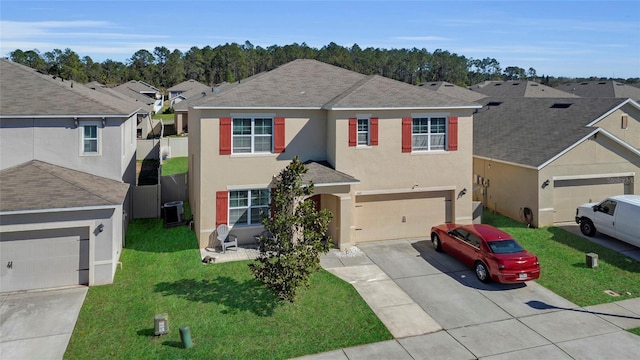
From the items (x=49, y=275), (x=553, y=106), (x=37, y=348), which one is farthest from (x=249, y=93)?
(x=553, y=106)

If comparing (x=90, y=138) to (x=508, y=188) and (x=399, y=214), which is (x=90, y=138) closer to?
(x=399, y=214)

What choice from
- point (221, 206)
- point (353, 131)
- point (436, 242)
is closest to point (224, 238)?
point (221, 206)

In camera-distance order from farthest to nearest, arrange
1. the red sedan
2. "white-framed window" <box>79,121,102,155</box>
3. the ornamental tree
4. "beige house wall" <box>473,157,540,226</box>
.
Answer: "beige house wall" <box>473,157,540,226</box> < "white-framed window" <box>79,121,102,155</box> < the red sedan < the ornamental tree

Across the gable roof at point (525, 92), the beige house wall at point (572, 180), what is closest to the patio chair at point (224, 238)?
the beige house wall at point (572, 180)

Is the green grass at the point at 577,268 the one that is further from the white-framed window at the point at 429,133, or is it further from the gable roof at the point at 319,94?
the gable roof at the point at 319,94

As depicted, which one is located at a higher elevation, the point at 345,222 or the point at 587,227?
the point at 345,222

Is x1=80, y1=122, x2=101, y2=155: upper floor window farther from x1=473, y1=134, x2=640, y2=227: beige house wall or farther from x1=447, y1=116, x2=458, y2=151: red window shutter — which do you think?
x1=473, y1=134, x2=640, y2=227: beige house wall

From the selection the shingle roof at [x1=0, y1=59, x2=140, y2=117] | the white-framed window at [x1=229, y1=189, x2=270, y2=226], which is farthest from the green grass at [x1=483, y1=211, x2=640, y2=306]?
the shingle roof at [x1=0, y1=59, x2=140, y2=117]

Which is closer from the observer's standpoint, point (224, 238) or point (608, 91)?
point (224, 238)
